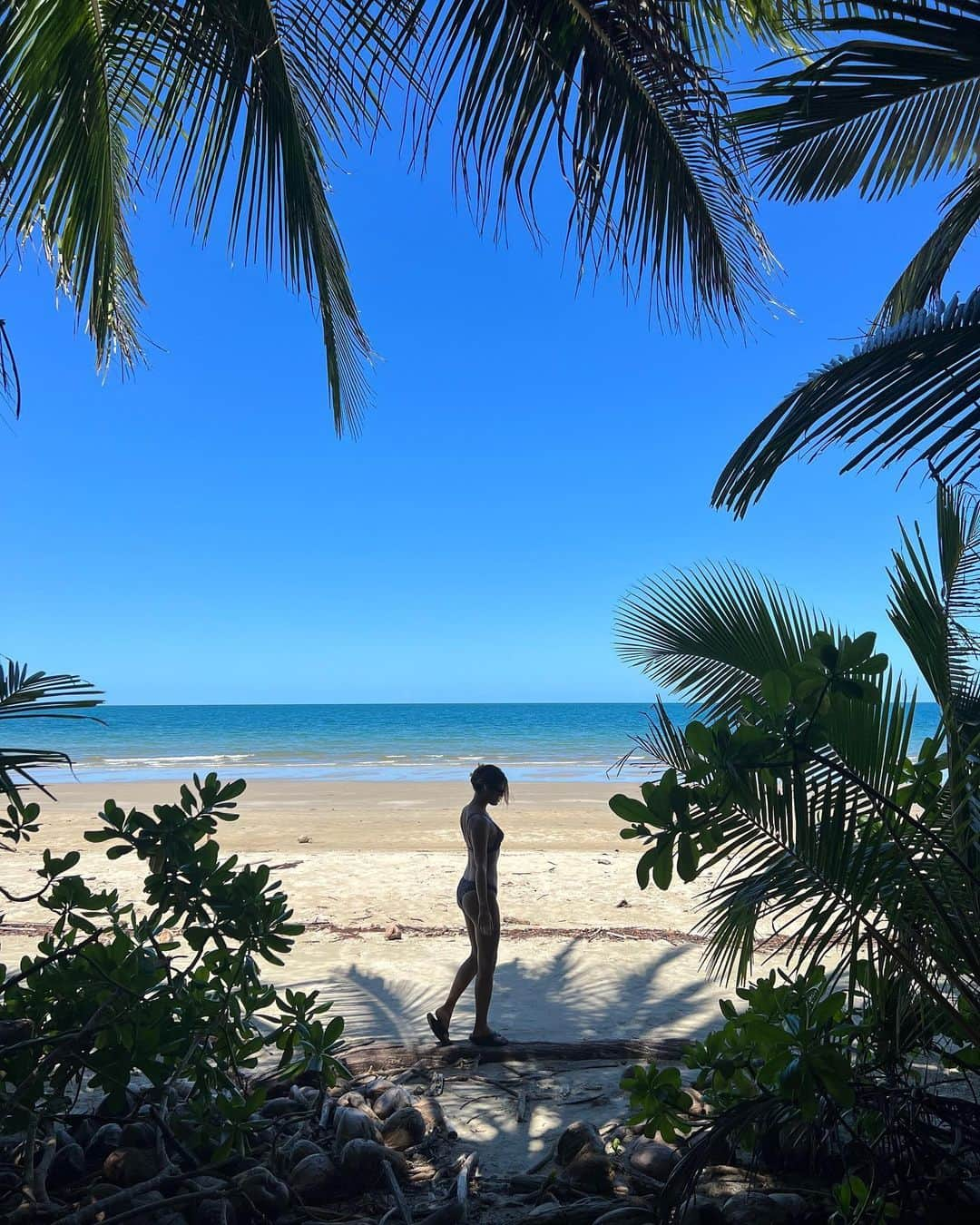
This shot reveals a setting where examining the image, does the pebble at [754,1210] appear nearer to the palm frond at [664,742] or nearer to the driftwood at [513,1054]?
the palm frond at [664,742]

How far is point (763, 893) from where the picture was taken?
2432 millimetres

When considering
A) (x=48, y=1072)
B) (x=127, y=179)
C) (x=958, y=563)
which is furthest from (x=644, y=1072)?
(x=127, y=179)

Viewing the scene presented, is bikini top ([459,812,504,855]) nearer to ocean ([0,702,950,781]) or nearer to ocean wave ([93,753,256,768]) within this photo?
ocean ([0,702,950,781])

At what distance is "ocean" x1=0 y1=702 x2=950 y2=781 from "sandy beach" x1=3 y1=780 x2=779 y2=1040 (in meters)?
2.74

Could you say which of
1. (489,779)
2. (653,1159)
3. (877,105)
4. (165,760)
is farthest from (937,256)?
(165,760)

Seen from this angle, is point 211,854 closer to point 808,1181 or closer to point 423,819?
point 808,1181

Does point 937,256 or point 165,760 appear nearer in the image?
point 937,256

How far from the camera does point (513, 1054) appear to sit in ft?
13.6

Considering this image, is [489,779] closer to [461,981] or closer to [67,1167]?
[461,981]

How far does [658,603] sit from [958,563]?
3.51ft

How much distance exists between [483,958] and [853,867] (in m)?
2.67

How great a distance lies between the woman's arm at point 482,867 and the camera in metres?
4.50

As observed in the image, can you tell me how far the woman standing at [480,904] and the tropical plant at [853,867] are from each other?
1.84m

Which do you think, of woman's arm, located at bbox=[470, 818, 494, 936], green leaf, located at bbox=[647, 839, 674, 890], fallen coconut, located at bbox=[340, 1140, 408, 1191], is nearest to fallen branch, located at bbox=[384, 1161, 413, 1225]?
fallen coconut, located at bbox=[340, 1140, 408, 1191]
